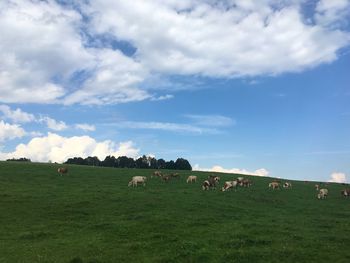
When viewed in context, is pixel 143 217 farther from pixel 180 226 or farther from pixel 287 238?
pixel 287 238

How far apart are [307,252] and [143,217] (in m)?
12.5

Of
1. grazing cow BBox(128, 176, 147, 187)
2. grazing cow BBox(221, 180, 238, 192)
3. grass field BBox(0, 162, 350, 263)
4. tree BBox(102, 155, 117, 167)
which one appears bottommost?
grass field BBox(0, 162, 350, 263)

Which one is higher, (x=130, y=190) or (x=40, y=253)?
(x=130, y=190)

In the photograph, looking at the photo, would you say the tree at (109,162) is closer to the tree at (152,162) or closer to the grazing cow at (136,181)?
the tree at (152,162)

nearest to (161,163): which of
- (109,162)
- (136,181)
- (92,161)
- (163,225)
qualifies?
(109,162)

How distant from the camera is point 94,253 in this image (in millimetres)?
22438

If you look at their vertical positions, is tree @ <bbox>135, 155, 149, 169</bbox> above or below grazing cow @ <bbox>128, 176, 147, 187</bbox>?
above

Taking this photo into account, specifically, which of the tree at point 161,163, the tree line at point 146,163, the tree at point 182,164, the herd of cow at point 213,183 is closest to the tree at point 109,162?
the tree line at point 146,163

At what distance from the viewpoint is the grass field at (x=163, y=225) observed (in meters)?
22.4

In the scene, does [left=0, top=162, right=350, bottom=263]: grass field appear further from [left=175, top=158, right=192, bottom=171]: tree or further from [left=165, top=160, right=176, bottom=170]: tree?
[left=165, top=160, right=176, bottom=170]: tree

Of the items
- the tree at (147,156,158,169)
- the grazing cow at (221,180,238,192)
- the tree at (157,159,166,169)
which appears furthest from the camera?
the tree at (147,156,158,169)

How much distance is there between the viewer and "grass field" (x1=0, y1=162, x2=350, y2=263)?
22438 mm

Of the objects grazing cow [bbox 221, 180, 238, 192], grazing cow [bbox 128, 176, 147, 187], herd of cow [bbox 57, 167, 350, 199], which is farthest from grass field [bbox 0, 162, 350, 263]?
grazing cow [bbox 128, 176, 147, 187]

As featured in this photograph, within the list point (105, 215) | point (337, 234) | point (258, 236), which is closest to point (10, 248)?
point (105, 215)
